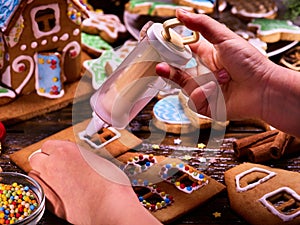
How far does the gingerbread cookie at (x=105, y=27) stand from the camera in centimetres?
190

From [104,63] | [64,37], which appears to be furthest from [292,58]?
[64,37]

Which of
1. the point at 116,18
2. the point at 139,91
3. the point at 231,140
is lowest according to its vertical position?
the point at 231,140

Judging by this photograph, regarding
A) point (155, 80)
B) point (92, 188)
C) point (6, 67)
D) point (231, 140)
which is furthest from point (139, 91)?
point (6, 67)

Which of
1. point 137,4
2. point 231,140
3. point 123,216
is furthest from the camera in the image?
point 137,4

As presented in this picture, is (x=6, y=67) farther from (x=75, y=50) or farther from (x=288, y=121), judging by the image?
(x=288, y=121)

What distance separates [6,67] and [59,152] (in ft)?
1.26

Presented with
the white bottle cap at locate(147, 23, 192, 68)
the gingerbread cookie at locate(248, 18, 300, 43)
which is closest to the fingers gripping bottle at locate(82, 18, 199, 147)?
the white bottle cap at locate(147, 23, 192, 68)

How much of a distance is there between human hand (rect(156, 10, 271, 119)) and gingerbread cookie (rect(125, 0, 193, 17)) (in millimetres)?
602

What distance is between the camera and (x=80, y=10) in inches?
62.6

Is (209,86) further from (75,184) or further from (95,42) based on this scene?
(95,42)

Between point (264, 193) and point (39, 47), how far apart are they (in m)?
0.74

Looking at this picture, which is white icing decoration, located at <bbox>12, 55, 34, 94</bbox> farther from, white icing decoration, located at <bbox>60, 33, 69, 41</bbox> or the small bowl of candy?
the small bowl of candy

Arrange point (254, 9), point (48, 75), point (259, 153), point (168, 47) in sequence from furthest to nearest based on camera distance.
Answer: point (254, 9) → point (48, 75) → point (259, 153) → point (168, 47)

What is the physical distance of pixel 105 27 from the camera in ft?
6.30
